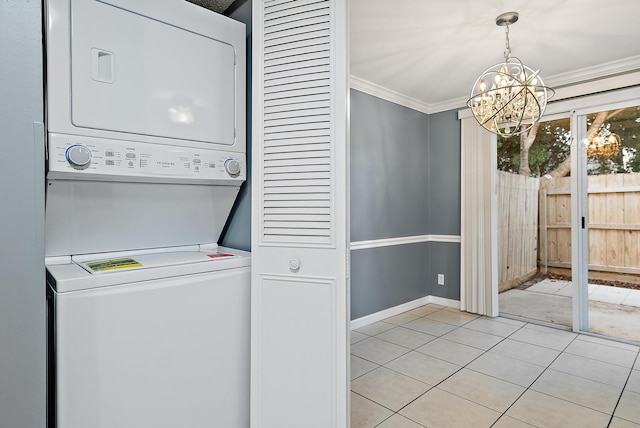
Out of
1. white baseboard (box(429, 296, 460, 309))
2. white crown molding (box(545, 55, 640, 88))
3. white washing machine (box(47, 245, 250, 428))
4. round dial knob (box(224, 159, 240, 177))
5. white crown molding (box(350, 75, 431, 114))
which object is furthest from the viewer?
white baseboard (box(429, 296, 460, 309))

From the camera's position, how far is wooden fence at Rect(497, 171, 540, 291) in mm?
3746

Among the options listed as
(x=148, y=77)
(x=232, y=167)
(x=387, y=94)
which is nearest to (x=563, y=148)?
(x=387, y=94)

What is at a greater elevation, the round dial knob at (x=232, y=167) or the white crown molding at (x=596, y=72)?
the white crown molding at (x=596, y=72)

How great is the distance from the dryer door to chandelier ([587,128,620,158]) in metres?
3.26

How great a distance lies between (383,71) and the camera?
321cm

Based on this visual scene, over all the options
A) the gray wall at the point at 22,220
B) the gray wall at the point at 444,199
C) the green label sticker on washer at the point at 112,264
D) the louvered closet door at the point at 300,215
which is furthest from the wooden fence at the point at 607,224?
the gray wall at the point at 22,220

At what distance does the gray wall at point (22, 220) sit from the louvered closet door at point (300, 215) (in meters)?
0.74

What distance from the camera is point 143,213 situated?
62.4 inches

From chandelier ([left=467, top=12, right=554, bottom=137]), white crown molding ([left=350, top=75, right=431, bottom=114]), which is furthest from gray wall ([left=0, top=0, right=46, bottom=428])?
white crown molding ([left=350, top=75, right=431, bottom=114])

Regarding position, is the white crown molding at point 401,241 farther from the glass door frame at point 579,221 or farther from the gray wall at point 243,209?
the gray wall at point 243,209

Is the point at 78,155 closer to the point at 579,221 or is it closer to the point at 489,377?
the point at 489,377

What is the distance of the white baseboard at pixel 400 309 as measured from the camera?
137 inches

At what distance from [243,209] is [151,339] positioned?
74 cm

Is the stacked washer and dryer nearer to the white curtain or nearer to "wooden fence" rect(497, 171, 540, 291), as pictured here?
the white curtain
